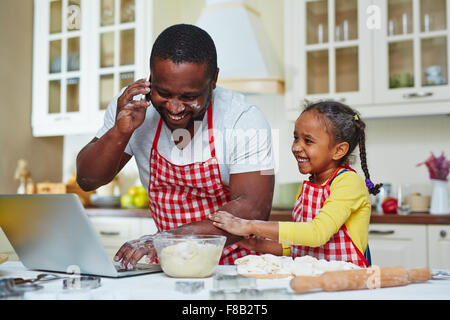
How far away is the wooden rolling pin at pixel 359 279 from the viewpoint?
63 cm

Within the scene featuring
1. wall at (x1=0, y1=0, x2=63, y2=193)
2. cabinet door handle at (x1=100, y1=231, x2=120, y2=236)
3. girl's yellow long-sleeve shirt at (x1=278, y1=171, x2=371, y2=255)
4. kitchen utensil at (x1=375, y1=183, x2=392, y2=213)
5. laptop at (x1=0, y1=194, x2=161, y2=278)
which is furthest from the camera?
wall at (x1=0, y1=0, x2=63, y2=193)

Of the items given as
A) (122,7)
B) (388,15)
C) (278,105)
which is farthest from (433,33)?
(122,7)

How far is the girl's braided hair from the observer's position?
1148 mm

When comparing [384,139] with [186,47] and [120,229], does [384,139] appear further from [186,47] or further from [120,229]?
[186,47]

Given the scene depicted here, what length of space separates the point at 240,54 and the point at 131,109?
142 cm

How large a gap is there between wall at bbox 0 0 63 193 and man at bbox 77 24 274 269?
168cm

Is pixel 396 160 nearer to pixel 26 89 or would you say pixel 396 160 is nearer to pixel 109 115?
pixel 109 115

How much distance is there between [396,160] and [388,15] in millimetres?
676

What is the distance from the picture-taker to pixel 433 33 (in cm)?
220

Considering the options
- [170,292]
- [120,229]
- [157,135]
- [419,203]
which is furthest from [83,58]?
[170,292]

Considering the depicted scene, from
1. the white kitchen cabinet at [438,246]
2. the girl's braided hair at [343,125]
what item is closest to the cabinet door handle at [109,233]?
the white kitchen cabinet at [438,246]

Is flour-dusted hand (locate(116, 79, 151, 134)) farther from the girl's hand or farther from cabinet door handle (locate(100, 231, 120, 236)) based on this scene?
cabinet door handle (locate(100, 231, 120, 236))

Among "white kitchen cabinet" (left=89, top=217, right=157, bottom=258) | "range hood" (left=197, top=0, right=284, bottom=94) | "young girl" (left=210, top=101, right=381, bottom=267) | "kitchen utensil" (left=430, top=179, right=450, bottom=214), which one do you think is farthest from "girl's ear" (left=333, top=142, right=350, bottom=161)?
"white kitchen cabinet" (left=89, top=217, right=157, bottom=258)

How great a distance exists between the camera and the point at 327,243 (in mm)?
1101
